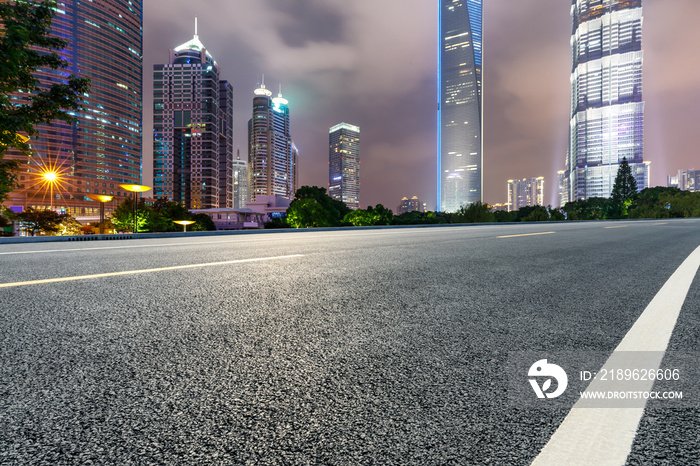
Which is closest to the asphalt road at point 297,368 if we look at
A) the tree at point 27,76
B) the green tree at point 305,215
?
the tree at point 27,76

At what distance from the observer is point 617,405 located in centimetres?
132

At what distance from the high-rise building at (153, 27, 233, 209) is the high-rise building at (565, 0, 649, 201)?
193961mm

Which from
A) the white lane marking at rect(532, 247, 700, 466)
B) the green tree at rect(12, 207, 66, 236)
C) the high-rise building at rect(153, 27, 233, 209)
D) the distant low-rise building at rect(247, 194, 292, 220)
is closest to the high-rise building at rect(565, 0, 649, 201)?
the distant low-rise building at rect(247, 194, 292, 220)

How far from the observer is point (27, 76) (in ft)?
49.4

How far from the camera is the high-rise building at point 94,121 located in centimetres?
13425

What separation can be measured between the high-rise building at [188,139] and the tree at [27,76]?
181259mm

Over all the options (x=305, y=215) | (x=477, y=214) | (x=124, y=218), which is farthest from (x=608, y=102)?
(x=124, y=218)

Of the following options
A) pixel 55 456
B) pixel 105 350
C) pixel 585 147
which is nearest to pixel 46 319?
pixel 105 350

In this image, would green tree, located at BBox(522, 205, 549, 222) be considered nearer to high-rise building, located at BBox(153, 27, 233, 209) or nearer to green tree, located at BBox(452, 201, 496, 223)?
green tree, located at BBox(452, 201, 496, 223)

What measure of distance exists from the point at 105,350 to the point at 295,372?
1070 millimetres

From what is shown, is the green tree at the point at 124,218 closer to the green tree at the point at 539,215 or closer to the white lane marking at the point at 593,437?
the white lane marking at the point at 593,437

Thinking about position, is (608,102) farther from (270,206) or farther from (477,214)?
(477,214)

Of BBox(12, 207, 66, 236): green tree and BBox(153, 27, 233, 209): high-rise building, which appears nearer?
BBox(12, 207, 66, 236): green tree

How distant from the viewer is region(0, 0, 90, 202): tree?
12.8 meters
